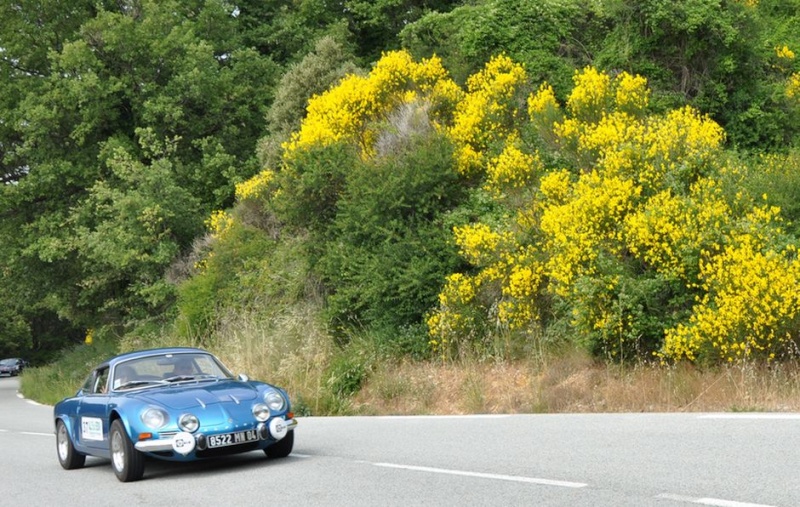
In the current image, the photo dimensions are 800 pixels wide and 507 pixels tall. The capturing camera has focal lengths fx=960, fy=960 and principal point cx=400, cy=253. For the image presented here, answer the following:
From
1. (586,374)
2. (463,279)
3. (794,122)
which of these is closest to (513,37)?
(794,122)

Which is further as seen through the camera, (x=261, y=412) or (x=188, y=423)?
(x=261, y=412)

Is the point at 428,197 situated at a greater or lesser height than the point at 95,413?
lesser

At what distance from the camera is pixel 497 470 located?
26.5 feet

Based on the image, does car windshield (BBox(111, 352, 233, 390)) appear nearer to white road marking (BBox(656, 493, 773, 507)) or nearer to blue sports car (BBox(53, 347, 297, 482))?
blue sports car (BBox(53, 347, 297, 482))

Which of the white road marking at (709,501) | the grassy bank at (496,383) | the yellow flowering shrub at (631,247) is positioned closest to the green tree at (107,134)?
the grassy bank at (496,383)

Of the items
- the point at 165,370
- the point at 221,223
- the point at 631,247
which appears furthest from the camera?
the point at 221,223

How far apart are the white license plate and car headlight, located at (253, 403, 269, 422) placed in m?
0.18

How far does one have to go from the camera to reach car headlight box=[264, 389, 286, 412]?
31.3 feet

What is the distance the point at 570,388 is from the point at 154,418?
7.41 m

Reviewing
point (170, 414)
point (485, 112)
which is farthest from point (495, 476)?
point (485, 112)

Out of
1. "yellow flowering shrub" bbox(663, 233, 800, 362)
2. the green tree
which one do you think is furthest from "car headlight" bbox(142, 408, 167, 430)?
the green tree

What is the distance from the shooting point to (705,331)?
13188 mm

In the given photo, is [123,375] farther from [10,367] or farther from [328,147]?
[10,367]

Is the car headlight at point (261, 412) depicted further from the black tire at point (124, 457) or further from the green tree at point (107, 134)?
the green tree at point (107, 134)
